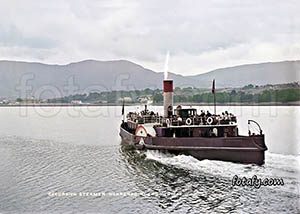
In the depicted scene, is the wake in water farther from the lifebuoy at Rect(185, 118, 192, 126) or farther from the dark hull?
the lifebuoy at Rect(185, 118, 192, 126)

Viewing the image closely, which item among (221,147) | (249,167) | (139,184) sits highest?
(221,147)

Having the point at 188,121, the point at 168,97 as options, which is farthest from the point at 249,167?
the point at 168,97

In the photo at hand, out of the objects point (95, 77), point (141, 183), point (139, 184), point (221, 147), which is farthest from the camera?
point (95, 77)

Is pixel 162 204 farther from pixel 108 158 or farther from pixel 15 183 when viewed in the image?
pixel 108 158

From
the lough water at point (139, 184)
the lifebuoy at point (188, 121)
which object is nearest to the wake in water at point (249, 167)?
the lough water at point (139, 184)

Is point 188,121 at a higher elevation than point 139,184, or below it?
higher

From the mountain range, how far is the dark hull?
381 centimetres

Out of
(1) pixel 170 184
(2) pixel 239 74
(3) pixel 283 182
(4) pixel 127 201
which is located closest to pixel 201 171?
(1) pixel 170 184

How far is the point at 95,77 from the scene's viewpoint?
1999 inches

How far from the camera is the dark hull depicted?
1759 centimetres

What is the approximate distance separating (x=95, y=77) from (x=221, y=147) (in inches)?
1395

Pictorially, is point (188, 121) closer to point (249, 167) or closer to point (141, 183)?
point (249, 167)

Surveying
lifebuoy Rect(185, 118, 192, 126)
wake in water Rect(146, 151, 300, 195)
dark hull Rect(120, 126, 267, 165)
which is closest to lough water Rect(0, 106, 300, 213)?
wake in water Rect(146, 151, 300, 195)

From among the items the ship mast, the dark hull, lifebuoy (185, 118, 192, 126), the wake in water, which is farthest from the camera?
the ship mast
